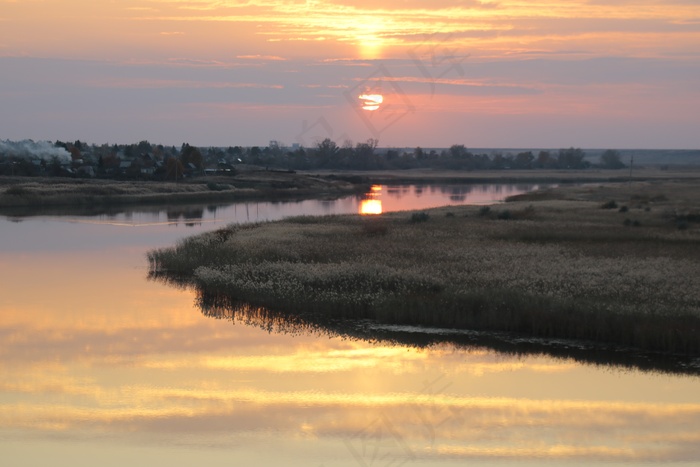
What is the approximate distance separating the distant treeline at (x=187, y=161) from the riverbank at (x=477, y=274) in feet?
199

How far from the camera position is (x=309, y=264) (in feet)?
88.0

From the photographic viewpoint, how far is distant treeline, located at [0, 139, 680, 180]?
95875 mm

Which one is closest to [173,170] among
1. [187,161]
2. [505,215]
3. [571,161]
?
[187,161]

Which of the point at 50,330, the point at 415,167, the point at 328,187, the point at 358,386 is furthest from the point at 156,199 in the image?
the point at 415,167

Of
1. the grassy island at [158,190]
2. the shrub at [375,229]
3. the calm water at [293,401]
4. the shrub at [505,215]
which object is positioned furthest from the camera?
the grassy island at [158,190]

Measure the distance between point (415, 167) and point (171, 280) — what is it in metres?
156

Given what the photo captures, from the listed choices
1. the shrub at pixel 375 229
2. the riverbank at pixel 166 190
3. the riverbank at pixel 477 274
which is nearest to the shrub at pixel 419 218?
the riverbank at pixel 477 274

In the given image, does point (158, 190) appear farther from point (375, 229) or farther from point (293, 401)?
point (293, 401)

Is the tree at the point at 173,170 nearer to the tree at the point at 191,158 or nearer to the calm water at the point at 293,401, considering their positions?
the tree at the point at 191,158

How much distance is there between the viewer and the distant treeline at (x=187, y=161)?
315 ft

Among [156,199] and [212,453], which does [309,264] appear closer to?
[212,453]

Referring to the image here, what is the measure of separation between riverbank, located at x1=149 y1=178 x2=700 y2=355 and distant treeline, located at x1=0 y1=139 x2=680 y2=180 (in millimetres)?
60528

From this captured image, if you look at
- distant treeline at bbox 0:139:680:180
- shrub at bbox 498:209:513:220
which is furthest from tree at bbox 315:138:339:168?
shrub at bbox 498:209:513:220

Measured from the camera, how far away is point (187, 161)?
108 metres
